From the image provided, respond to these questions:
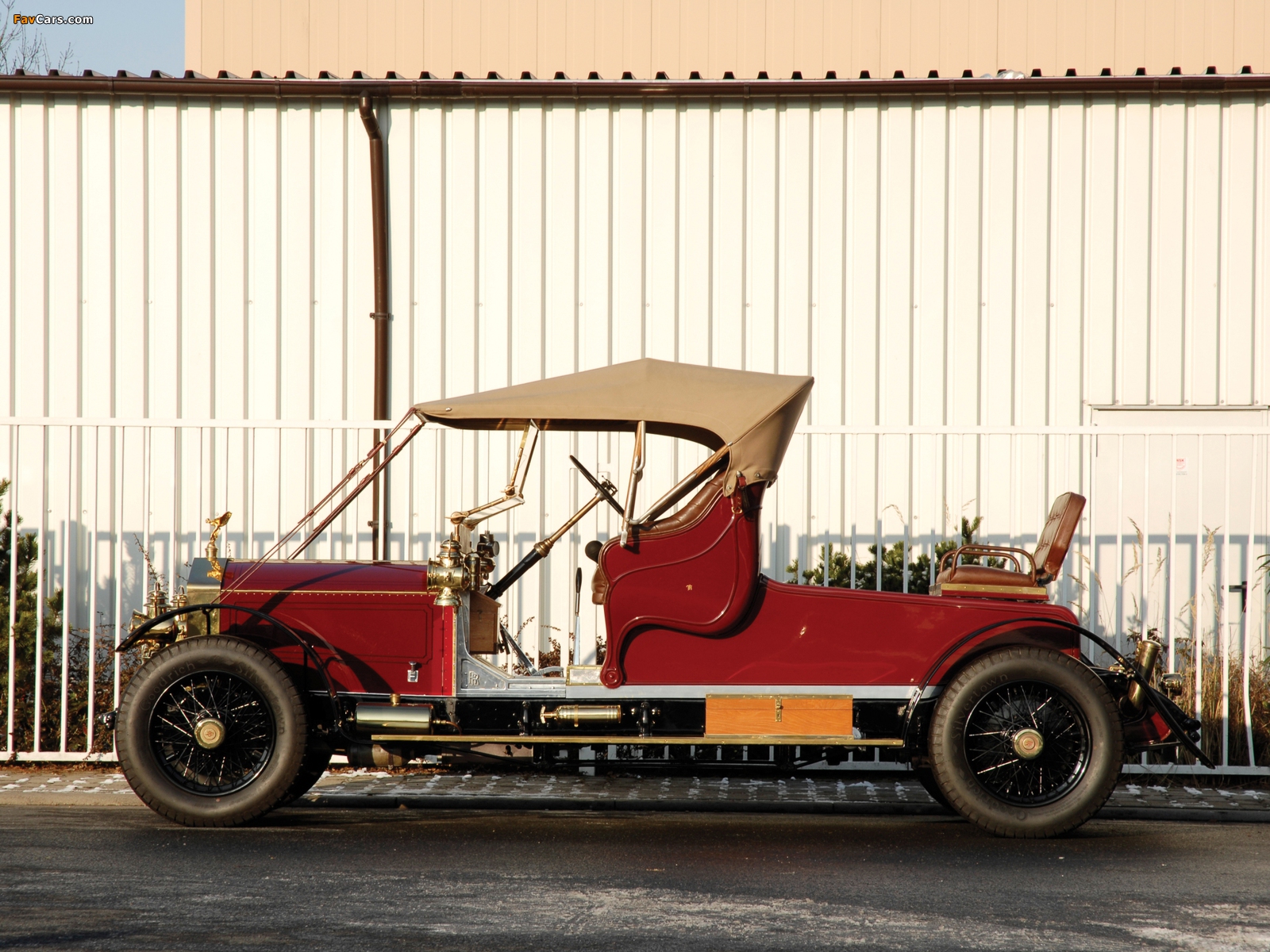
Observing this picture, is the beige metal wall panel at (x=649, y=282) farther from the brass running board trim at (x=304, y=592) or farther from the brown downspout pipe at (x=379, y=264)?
the brass running board trim at (x=304, y=592)

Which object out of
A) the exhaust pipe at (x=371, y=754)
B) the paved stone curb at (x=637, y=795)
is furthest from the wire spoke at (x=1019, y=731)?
the exhaust pipe at (x=371, y=754)

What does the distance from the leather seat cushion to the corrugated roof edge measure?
5.11m

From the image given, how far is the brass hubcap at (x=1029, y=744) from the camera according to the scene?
19.7 feet

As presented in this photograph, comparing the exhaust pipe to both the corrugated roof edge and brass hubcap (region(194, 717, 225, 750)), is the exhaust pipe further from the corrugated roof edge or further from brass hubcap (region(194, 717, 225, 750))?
the corrugated roof edge

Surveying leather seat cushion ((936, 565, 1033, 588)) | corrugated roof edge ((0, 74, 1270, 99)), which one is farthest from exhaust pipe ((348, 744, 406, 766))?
corrugated roof edge ((0, 74, 1270, 99))

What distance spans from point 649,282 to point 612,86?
1.54 meters

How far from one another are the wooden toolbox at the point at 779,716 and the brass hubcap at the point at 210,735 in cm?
223

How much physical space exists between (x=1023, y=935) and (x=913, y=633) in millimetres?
1986

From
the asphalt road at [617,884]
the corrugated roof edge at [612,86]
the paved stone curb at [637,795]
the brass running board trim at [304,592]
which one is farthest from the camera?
the corrugated roof edge at [612,86]

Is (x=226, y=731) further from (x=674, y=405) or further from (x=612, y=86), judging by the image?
(x=612, y=86)

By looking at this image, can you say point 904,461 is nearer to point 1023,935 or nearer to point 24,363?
point 1023,935

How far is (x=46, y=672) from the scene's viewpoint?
8242 millimetres

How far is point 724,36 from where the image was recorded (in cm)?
1145

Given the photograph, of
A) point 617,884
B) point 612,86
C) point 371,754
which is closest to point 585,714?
point 371,754
